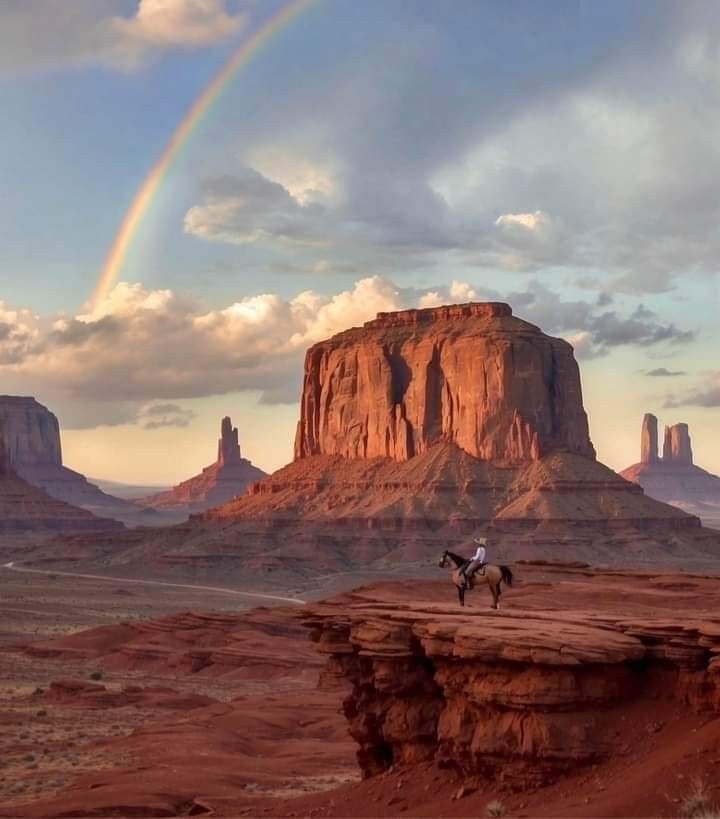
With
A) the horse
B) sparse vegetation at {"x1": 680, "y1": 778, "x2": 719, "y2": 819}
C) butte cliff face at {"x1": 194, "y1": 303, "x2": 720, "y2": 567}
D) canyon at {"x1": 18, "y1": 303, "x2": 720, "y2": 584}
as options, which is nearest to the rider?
the horse

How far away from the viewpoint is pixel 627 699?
20.3 meters

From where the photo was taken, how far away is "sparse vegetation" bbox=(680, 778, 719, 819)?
1681cm

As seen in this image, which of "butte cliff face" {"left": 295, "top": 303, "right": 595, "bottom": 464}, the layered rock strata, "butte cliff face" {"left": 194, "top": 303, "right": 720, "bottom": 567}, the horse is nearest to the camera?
the layered rock strata

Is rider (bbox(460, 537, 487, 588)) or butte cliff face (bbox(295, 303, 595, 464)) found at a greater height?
butte cliff face (bbox(295, 303, 595, 464))

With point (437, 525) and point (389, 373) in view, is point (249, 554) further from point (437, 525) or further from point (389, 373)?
point (389, 373)

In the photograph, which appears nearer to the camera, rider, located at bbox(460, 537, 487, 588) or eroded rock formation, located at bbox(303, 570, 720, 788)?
eroded rock formation, located at bbox(303, 570, 720, 788)

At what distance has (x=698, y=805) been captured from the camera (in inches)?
671

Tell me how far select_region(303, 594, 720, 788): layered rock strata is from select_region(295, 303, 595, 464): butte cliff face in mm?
128109

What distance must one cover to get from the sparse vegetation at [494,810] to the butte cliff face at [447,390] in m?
131

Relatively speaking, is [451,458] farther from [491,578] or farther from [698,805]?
[698,805]

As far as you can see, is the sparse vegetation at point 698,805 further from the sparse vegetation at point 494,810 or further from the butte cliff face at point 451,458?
the butte cliff face at point 451,458

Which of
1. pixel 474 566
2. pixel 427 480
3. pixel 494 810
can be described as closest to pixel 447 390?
pixel 427 480

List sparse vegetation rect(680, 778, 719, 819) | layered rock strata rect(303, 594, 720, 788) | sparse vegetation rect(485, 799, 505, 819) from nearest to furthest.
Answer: sparse vegetation rect(680, 778, 719, 819), sparse vegetation rect(485, 799, 505, 819), layered rock strata rect(303, 594, 720, 788)

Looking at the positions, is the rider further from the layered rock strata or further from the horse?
the layered rock strata
